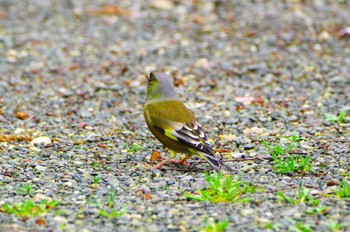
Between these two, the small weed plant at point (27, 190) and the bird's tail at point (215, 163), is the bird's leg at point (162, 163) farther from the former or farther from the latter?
the small weed plant at point (27, 190)

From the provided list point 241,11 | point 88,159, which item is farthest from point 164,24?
point 88,159

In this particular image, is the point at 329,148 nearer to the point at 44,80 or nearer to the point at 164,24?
the point at 44,80

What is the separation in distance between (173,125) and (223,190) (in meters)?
1.05

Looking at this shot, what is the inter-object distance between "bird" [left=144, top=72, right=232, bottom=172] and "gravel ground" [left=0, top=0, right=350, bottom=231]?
0.20m

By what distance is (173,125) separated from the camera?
6594mm

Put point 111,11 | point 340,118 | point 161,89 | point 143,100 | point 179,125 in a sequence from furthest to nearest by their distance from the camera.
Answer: point 111,11 < point 143,100 < point 340,118 < point 161,89 < point 179,125

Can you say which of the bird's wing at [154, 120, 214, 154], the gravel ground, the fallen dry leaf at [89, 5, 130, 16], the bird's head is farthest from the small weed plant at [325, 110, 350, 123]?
the fallen dry leaf at [89, 5, 130, 16]

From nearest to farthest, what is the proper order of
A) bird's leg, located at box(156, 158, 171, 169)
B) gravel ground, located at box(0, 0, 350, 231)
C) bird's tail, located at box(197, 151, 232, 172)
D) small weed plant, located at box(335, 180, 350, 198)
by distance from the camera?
gravel ground, located at box(0, 0, 350, 231) < small weed plant, located at box(335, 180, 350, 198) < bird's tail, located at box(197, 151, 232, 172) < bird's leg, located at box(156, 158, 171, 169)

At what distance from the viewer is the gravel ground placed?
5512mm

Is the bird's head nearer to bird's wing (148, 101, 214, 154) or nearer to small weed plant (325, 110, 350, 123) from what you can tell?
bird's wing (148, 101, 214, 154)

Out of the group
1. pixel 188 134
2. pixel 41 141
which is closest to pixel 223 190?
pixel 188 134

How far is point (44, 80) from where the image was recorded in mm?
10180

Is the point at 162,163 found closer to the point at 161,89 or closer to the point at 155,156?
Result: the point at 155,156

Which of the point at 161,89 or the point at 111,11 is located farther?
the point at 111,11
